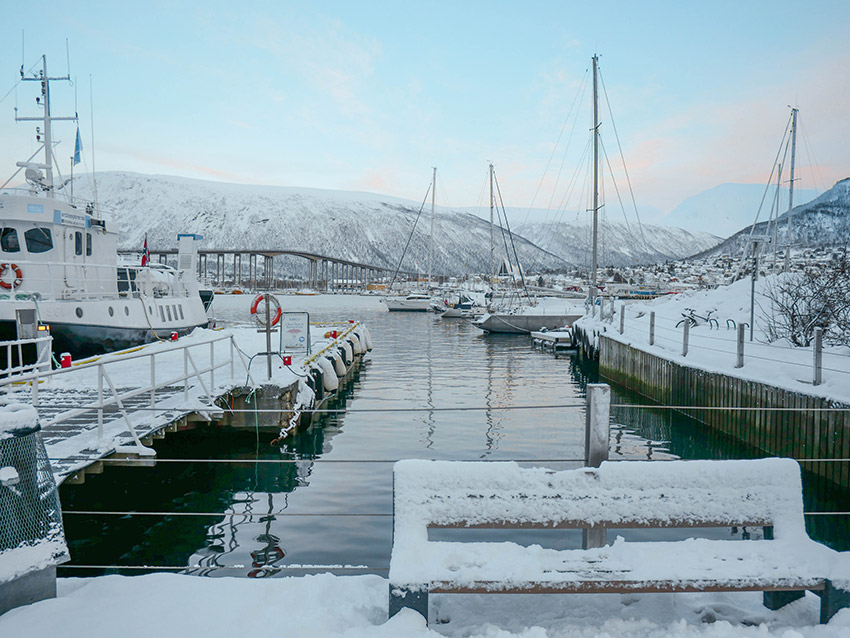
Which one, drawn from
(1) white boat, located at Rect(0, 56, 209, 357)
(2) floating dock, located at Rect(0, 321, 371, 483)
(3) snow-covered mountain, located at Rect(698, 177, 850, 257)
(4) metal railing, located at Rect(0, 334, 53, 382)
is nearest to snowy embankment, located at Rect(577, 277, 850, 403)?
(2) floating dock, located at Rect(0, 321, 371, 483)

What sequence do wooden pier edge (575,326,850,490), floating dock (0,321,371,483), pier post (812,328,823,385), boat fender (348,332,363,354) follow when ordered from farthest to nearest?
boat fender (348,332,363,354)
pier post (812,328,823,385)
wooden pier edge (575,326,850,490)
floating dock (0,321,371,483)

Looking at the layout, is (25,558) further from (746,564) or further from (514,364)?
(514,364)

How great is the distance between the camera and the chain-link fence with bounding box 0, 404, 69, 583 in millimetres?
3600

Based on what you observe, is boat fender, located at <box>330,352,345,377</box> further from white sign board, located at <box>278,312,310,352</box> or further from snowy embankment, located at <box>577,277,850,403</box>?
snowy embankment, located at <box>577,277,850,403</box>

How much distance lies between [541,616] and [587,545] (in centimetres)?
68

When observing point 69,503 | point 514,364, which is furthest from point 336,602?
point 514,364

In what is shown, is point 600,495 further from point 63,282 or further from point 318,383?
point 63,282

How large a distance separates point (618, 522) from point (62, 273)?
68.4ft

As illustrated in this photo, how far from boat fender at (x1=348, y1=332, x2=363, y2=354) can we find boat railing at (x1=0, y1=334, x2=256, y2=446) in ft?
32.4

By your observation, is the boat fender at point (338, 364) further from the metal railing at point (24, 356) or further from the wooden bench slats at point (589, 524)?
the wooden bench slats at point (589, 524)

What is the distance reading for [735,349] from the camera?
16750 millimetres

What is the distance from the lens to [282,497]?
11.0 meters

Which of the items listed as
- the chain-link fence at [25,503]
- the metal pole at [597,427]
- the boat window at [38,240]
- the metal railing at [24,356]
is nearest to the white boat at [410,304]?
the boat window at [38,240]

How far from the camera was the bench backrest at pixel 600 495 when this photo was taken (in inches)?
152
